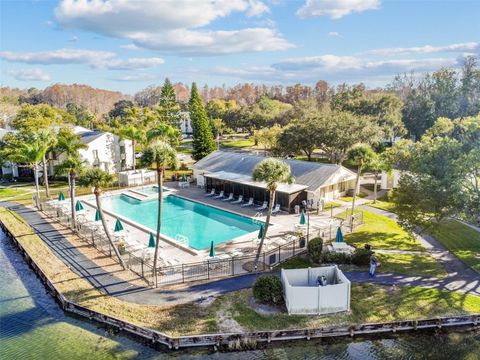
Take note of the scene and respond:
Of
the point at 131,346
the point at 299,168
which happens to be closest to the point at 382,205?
the point at 299,168

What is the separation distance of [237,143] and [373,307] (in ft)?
188

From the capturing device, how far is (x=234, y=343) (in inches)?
575

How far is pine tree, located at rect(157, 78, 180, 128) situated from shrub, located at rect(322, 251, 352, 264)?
48422 millimetres

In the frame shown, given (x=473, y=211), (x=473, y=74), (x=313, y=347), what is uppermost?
(x=473, y=74)

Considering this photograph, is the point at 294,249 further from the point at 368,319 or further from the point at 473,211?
the point at 473,211

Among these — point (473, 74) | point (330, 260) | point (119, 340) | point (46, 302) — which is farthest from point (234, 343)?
point (473, 74)

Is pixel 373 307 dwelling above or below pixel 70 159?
below

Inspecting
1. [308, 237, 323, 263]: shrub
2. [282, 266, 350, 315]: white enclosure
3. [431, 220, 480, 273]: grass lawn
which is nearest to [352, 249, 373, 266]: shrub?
[308, 237, 323, 263]: shrub

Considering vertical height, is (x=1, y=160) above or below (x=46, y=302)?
above

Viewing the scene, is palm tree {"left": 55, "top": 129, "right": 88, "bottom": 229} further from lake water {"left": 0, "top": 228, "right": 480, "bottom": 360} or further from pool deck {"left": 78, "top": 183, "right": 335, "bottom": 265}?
lake water {"left": 0, "top": 228, "right": 480, "bottom": 360}

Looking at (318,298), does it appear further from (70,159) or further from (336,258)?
(70,159)

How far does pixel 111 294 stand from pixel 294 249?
10.5 m

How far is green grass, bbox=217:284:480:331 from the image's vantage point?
51.4 feet

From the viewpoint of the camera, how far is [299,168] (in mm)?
34250
